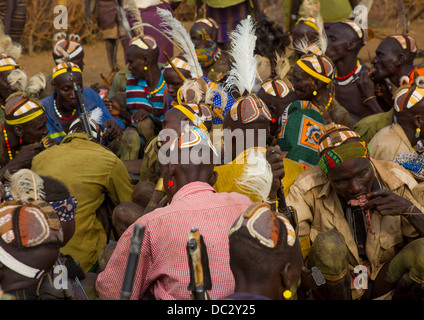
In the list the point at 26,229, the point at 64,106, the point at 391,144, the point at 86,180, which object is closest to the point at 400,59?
the point at 391,144

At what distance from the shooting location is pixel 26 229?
9.14ft

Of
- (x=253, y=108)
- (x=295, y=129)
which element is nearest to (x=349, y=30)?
(x=295, y=129)

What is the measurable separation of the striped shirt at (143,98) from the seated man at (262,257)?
4.30m

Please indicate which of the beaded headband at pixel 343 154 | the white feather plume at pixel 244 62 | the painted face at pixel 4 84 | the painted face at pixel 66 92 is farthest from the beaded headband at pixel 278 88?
the painted face at pixel 4 84

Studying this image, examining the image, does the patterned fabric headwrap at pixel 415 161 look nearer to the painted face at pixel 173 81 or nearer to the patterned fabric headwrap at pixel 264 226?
the patterned fabric headwrap at pixel 264 226

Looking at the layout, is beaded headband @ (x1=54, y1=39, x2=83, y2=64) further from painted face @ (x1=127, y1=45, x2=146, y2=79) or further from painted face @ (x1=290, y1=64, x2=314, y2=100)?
painted face @ (x1=290, y1=64, x2=314, y2=100)

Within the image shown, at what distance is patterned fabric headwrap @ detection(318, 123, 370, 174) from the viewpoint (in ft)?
13.5

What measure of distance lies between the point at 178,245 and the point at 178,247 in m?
0.01

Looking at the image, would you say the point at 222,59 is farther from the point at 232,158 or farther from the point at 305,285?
the point at 305,285

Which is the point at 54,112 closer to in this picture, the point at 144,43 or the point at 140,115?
the point at 140,115

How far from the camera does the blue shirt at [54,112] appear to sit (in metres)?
6.18

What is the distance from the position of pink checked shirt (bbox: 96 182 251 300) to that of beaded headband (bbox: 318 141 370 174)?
2.98 feet

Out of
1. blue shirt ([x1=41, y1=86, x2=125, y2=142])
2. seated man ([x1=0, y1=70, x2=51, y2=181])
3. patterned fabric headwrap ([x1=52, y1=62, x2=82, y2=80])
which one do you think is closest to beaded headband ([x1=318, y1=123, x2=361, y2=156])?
seated man ([x1=0, y1=70, x2=51, y2=181])

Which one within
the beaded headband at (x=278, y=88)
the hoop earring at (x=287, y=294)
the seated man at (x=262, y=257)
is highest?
the seated man at (x=262, y=257)
